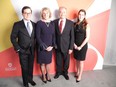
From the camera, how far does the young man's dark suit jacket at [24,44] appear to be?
2662 mm

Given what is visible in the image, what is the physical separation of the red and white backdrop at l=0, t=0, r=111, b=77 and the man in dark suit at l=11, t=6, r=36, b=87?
0.39m

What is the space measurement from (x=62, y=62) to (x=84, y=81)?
570 millimetres

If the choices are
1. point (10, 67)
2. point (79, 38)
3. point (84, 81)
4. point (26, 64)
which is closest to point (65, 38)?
point (79, 38)

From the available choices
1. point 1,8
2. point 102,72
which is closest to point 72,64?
point 102,72

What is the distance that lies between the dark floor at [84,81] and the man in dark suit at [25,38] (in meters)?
0.37

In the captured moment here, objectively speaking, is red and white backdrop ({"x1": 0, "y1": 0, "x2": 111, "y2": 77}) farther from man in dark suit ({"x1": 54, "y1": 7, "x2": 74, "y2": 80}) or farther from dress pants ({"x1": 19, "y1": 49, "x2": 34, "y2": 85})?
dress pants ({"x1": 19, "y1": 49, "x2": 34, "y2": 85})

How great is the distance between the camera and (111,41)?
12.1ft

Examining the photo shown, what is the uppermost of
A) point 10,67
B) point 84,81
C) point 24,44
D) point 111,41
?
point 24,44

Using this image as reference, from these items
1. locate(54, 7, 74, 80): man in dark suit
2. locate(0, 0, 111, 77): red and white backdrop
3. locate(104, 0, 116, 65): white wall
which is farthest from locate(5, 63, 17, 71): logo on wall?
locate(104, 0, 116, 65): white wall

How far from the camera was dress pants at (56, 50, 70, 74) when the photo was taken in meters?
3.12

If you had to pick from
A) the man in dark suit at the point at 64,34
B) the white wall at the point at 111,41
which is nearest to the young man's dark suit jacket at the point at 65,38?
the man in dark suit at the point at 64,34

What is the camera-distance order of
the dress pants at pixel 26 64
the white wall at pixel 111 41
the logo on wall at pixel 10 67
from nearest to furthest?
1. the dress pants at pixel 26 64
2. the logo on wall at pixel 10 67
3. the white wall at pixel 111 41

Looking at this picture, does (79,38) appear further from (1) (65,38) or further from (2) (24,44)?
(2) (24,44)

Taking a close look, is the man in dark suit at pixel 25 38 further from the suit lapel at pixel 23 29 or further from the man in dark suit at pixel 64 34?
the man in dark suit at pixel 64 34
